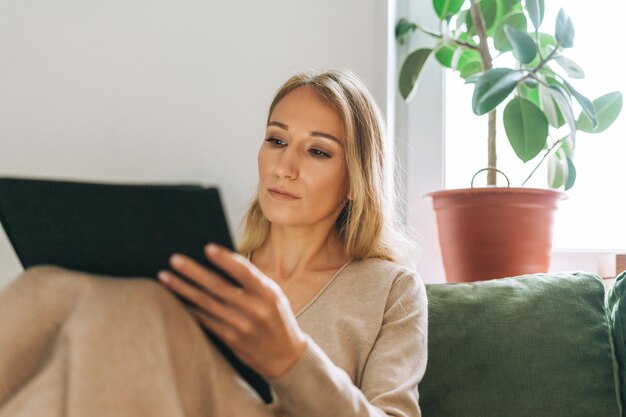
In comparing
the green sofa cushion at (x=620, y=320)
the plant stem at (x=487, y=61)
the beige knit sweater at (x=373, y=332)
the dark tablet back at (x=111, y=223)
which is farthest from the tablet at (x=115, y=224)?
the plant stem at (x=487, y=61)

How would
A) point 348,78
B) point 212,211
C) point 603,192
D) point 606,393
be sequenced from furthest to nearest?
point 603,192 < point 348,78 < point 606,393 < point 212,211

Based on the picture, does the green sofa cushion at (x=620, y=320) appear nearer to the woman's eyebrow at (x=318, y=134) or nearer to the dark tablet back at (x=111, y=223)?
the woman's eyebrow at (x=318, y=134)

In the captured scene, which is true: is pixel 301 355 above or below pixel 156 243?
below

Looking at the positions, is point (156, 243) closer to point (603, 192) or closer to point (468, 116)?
point (468, 116)

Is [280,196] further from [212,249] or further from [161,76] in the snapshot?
[161,76]

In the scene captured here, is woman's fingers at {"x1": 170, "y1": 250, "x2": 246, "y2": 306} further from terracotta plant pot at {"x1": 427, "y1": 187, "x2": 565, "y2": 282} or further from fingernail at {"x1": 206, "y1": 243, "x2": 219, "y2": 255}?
terracotta plant pot at {"x1": 427, "y1": 187, "x2": 565, "y2": 282}

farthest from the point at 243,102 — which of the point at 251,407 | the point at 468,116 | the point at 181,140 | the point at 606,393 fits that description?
the point at 251,407

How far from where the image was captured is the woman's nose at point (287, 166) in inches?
51.3

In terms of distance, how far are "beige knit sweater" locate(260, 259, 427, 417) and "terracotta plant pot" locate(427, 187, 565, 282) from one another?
1.52 ft

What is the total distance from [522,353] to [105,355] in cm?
Answer: 81

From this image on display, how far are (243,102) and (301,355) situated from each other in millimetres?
1167

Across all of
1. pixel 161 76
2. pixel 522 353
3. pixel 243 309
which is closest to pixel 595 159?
pixel 522 353

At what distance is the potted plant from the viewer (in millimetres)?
1740

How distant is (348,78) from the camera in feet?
4.74
